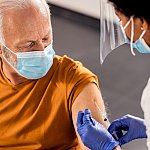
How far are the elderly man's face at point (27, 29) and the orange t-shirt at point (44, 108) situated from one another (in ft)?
0.42

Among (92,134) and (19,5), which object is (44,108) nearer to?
(92,134)

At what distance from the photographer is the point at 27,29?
1.91 meters

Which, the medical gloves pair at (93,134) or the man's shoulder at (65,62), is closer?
the medical gloves pair at (93,134)

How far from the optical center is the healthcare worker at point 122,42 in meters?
1.46

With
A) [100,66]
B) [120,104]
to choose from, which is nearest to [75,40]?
[100,66]

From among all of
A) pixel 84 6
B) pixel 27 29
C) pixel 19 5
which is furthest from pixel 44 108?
pixel 84 6

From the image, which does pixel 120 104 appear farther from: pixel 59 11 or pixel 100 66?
pixel 59 11

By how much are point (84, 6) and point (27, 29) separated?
2.59 metres

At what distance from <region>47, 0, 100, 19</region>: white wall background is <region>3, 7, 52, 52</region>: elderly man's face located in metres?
2.39

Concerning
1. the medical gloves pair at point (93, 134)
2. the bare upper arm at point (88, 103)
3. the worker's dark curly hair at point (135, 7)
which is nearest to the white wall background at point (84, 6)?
the bare upper arm at point (88, 103)

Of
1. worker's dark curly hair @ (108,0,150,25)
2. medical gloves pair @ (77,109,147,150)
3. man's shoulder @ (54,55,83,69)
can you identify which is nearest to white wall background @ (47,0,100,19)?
man's shoulder @ (54,55,83,69)

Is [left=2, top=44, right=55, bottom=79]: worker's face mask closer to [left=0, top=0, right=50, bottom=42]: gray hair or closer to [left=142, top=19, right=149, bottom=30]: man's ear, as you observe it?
[left=0, top=0, right=50, bottom=42]: gray hair

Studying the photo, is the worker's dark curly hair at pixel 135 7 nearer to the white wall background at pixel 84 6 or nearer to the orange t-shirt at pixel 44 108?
the orange t-shirt at pixel 44 108

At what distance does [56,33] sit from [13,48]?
2469 millimetres
